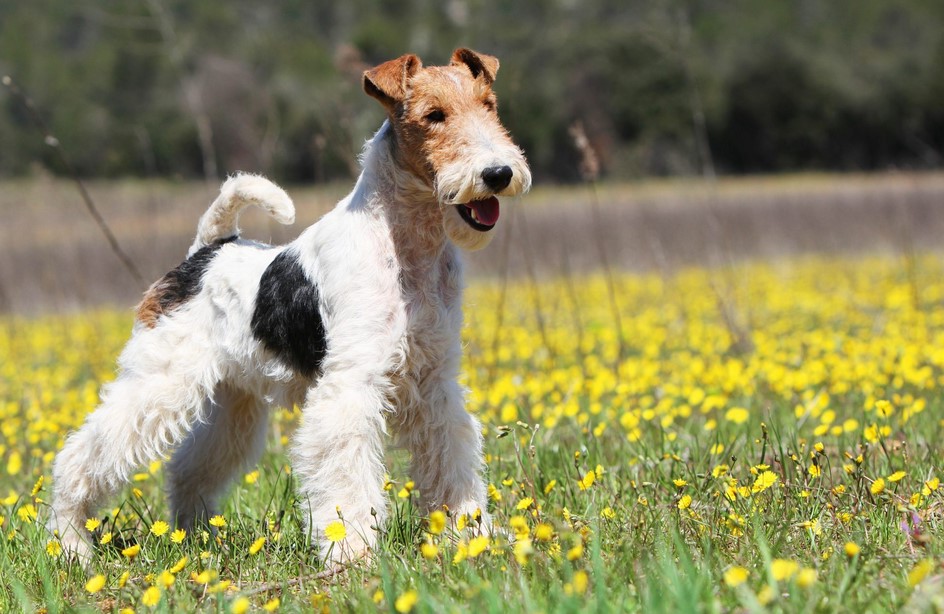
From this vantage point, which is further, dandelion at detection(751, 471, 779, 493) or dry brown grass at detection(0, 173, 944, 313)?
dry brown grass at detection(0, 173, 944, 313)

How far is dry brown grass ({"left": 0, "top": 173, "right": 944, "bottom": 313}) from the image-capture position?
11695 millimetres

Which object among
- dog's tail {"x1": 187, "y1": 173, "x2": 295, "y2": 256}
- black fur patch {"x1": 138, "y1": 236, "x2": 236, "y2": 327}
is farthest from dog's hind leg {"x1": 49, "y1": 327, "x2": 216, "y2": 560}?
dog's tail {"x1": 187, "y1": 173, "x2": 295, "y2": 256}

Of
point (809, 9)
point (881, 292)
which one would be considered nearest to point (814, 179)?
point (881, 292)

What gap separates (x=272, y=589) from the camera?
2.88 m

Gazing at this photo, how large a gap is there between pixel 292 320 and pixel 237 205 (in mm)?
910

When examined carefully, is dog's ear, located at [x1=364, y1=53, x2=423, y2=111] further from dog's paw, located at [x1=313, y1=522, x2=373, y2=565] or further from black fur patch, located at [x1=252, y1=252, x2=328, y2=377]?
dog's paw, located at [x1=313, y1=522, x2=373, y2=565]

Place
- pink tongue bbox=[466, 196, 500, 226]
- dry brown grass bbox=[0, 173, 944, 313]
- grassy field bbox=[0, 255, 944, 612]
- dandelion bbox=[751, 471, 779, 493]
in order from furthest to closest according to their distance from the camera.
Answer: dry brown grass bbox=[0, 173, 944, 313] → pink tongue bbox=[466, 196, 500, 226] → dandelion bbox=[751, 471, 779, 493] → grassy field bbox=[0, 255, 944, 612]

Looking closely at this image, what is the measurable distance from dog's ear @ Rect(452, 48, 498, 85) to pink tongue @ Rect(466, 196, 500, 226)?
0.68m

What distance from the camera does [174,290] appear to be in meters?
3.97

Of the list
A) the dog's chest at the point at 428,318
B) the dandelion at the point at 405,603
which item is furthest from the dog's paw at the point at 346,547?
the dandelion at the point at 405,603

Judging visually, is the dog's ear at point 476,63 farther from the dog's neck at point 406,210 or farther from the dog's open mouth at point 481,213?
the dog's open mouth at point 481,213

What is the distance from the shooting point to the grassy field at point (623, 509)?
7.98 ft

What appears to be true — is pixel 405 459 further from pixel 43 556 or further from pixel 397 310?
pixel 43 556

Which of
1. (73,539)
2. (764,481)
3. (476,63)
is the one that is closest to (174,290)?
(73,539)
